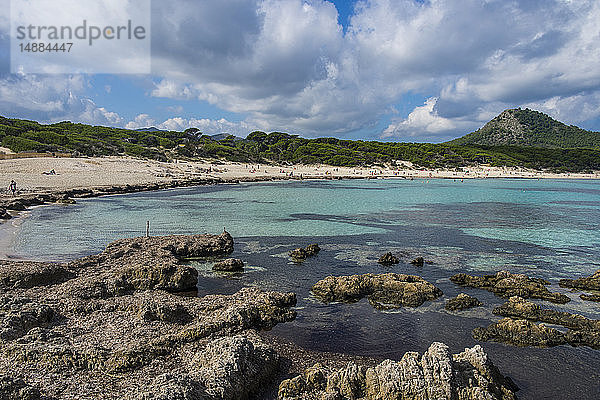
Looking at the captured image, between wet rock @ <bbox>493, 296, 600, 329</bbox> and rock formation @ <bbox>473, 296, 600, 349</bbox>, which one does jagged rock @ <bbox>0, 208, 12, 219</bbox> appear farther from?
wet rock @ <bbox>493, 296, 600, 329</bbox>

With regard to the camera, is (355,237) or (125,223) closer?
(355,237)

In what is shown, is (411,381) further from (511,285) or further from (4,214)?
(4,214)

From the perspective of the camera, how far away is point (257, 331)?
10844mm

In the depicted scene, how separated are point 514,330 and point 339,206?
30.5 m

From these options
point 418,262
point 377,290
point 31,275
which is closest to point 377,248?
point 418,262

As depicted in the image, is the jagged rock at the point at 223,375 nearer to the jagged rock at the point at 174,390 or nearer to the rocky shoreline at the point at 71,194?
the jagged rock at the point at 174,390

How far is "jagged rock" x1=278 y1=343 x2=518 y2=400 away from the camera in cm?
703

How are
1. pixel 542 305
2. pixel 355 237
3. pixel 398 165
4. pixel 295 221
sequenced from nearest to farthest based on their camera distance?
pixel 542 305 < pixel 355 237 < pixel 295 221 < pixel 398 165

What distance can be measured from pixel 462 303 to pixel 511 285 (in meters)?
3.03

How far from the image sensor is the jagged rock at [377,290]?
13.6m

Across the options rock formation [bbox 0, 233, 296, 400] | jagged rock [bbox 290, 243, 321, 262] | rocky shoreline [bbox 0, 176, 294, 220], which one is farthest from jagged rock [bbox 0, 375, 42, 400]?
rocky shoreline [bbox 0, 176, 294, 220]

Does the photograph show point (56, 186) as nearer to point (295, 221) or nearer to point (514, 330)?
point (295, 221)

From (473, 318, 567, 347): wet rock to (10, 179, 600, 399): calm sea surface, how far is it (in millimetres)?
303

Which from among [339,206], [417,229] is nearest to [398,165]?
[339,206]
